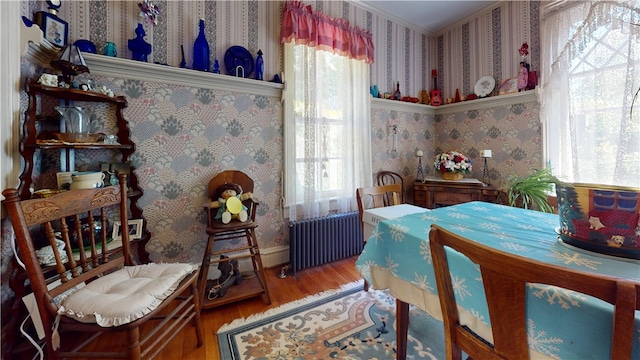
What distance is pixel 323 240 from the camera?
2.48 meters

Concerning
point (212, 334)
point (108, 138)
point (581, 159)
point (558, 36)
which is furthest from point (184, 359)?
point (558, 36)

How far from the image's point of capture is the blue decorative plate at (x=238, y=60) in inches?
86.4

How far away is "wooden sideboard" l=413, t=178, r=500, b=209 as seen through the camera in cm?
266

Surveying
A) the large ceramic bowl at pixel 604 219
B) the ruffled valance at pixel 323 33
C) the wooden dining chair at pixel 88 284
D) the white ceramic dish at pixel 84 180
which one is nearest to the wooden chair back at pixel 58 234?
the wooden dining chair at pixel 88 284

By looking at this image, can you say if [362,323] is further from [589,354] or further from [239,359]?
[589,354]

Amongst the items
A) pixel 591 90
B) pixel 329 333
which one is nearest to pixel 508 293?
pixel 329 333

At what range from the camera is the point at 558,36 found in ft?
7.83

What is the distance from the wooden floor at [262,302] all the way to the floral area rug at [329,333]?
76mm

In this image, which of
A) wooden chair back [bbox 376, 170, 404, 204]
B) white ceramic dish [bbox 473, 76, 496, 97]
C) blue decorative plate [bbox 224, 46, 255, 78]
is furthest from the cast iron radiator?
white ceramic dish [bbox 473, 76, 496, 97]

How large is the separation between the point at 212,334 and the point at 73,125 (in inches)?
64.3

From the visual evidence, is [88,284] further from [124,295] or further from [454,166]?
[454,166]

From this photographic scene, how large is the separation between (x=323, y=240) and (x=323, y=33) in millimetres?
2155

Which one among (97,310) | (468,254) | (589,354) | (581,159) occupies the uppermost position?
(581,159)

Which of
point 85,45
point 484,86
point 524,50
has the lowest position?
point 85,45
